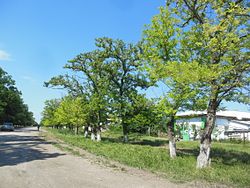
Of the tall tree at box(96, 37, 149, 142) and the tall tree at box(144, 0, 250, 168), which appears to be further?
the tall tree at box(96, 37, 149, 142)

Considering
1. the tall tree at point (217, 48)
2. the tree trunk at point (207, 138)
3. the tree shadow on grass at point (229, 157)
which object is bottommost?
the tree shadow on grass at point (229, 157)

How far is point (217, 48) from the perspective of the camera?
12617 millimetres

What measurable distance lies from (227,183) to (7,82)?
76372mm

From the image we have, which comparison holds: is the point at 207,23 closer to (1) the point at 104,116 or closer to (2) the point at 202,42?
(2) the point at 202,42

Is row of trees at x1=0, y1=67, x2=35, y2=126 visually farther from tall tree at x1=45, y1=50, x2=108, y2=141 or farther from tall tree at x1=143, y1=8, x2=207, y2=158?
tall tree at x1=143, y1=8, x2=207, y2=158

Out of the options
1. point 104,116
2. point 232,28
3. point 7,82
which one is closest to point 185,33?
point 232,28

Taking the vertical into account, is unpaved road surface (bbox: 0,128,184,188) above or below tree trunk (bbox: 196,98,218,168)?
below

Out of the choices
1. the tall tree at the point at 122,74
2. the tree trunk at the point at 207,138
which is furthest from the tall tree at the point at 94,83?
the tree trunk at the point at 207,138

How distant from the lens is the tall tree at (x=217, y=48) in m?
12.4

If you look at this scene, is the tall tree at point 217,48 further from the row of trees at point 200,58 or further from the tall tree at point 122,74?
the tall tree at point 122,74

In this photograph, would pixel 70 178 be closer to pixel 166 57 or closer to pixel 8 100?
pixel 166 57

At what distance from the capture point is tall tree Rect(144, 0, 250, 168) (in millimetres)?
12367

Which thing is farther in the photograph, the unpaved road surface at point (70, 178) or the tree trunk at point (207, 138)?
the tree trunk at point (207, 138)

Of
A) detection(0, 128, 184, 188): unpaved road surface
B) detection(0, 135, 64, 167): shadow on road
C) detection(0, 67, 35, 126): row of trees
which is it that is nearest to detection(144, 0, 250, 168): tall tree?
detection(0, 128, 184, 188): unpaved road surface
